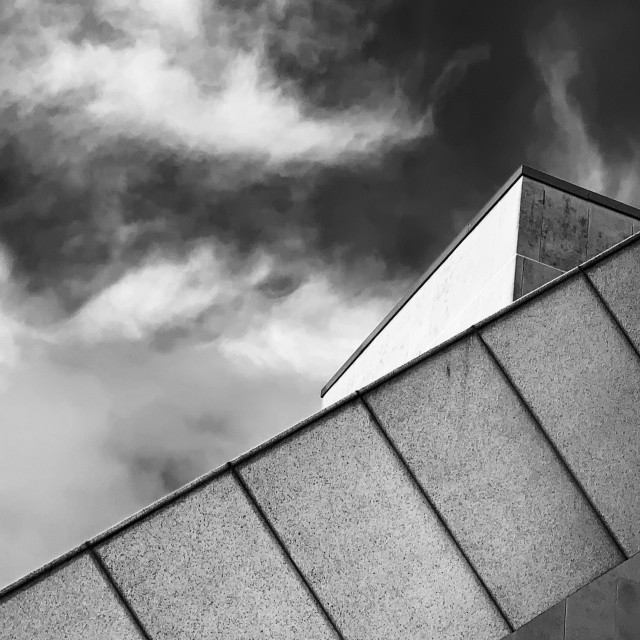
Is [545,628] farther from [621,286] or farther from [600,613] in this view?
[621,286]

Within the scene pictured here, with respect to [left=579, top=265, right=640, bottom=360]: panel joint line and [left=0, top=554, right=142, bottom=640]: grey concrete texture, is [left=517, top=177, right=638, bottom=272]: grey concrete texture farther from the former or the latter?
[left=0, top=554, right=142, bottom=640]: grey concrete texture

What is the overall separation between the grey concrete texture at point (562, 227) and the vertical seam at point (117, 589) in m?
8.21

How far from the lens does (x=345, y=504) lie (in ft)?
23.9

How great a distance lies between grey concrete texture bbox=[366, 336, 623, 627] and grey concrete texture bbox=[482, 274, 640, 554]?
0.70 feet

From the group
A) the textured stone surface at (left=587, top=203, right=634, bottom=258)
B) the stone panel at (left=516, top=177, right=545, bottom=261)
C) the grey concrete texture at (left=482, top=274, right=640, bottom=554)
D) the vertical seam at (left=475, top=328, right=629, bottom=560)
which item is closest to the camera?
the vertical seam at (left=475, top=328, right=629, bottom=560)

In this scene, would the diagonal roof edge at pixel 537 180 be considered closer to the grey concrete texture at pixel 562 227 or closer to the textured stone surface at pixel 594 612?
the grey concrete texture at pixel 562 227

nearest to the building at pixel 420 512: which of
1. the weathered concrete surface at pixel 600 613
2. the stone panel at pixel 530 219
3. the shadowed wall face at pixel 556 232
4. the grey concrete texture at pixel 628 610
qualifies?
the shadowed wall face at pixel 556 232

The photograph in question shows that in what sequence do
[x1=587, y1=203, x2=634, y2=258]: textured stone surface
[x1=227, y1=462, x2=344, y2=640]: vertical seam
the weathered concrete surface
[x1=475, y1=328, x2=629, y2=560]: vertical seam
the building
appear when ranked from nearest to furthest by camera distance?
the building
[x1=227, y1=462, x2=344, y2=640]: vertical seam
[x1=475, y1=328, x2=629, y2=560]: vertical seam
the weathered concrete surface
[x1=587, y1=203, x2=634, y2=258]: textured stone surface

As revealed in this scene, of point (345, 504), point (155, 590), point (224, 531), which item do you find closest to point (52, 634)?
point (155, 590)

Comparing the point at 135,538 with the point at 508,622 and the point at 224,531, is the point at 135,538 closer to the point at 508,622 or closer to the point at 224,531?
the point at 224,531

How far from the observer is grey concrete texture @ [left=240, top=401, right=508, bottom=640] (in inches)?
279

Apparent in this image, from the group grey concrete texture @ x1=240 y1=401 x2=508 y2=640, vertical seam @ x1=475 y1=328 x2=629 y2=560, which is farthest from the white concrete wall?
grey concrete texture @ x1=240 y1=401 x2=508 y2=640

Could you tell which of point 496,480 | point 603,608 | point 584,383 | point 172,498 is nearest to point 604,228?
point 584,383

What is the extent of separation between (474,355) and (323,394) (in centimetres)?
1872
